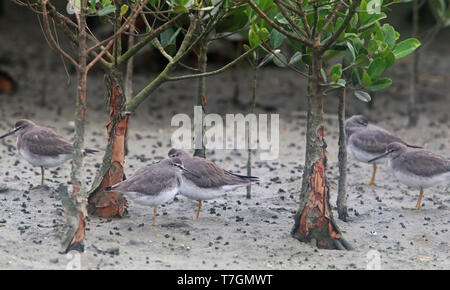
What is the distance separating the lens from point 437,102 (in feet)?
46.0

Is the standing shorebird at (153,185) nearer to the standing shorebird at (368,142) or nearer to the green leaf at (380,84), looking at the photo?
the green leaf at (380,84)

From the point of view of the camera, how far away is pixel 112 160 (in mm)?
7195

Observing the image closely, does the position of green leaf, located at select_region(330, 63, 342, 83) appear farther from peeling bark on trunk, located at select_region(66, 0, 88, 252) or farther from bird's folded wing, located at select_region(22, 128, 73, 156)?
bird's folded wing, located at select_region(22, 128, 73, 156)

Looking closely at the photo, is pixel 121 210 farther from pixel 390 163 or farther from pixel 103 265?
pixel 390 163

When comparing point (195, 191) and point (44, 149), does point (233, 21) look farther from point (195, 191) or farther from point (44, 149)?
point (44, 149)

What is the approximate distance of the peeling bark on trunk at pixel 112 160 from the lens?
711 cm

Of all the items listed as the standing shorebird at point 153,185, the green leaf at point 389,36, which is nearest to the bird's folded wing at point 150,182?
the standing shorebird at point 153,185

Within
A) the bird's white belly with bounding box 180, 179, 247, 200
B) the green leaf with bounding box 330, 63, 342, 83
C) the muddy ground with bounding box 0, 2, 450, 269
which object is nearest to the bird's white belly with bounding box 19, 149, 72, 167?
the muddy ground with bounding box 0, 2, 450, 269

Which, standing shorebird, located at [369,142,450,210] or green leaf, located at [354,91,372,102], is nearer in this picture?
green leaf, located at [354,91,372,102]

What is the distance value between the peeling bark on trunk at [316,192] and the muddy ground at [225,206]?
0.15 metres

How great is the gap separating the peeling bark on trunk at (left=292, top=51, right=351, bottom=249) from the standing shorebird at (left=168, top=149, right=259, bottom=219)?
3.89ft

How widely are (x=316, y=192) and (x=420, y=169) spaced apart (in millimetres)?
2230

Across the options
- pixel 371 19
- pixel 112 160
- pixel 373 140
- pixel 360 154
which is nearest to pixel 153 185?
Result: pixel 112 160

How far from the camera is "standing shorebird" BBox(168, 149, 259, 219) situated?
300 inches
